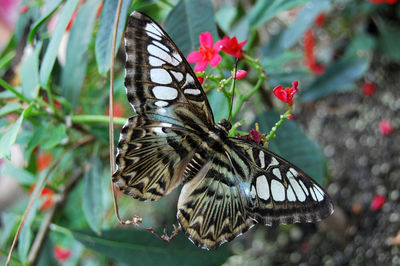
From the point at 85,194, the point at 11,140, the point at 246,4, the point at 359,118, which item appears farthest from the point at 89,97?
the point at 359,118

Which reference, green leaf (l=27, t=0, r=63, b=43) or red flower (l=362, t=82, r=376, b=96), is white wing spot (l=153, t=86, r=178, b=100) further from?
red flower (l=362, t=82, r=376, b=96)

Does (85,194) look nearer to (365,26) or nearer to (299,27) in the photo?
(299,27)

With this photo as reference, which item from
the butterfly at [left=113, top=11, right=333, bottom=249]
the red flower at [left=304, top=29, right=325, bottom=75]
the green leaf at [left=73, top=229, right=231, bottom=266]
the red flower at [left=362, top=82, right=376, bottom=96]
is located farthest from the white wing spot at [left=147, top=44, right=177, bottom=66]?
the red flower at [left=362, top=82, right=376, bottom=96]

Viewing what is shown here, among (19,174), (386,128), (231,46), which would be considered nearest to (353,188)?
(386,128)

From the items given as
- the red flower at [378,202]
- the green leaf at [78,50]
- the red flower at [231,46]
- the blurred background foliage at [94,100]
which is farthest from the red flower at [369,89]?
the green leaf at [78,50]

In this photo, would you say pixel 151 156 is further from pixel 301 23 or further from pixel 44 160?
pixel 44 160

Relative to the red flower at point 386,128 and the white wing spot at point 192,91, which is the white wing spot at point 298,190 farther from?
the red flower at point 386,128
